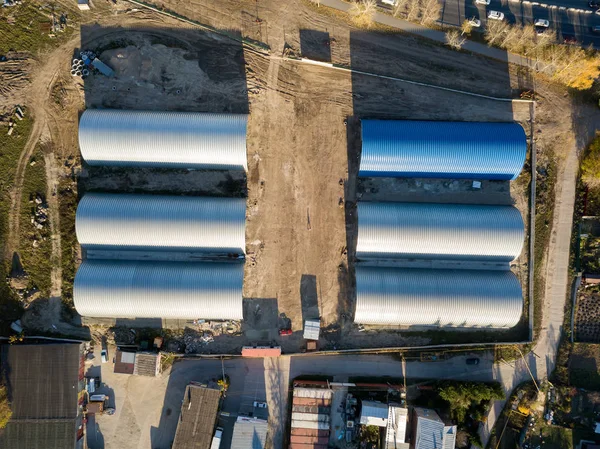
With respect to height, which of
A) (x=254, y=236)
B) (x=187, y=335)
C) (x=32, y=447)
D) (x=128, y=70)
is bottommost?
(x=32, y=447)

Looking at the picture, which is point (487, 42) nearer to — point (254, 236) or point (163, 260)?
point (254, 236)

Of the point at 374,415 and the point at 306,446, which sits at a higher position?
the point at 374,415

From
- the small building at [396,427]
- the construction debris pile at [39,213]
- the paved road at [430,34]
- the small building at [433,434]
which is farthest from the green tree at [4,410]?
the paved road at [430,34]

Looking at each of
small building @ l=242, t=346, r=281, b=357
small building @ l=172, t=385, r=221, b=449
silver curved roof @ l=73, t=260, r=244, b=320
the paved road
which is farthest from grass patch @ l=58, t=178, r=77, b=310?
the paved road

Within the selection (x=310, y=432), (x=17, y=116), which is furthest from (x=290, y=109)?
(x=310, y=432)

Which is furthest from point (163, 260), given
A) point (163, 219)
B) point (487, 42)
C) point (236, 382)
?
point (487, 42)

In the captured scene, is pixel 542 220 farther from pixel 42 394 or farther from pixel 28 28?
pixel 28 28

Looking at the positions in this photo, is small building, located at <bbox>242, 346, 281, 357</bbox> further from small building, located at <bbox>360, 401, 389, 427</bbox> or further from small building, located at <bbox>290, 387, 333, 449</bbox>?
small building, located at <bbox>360, 401, 389, 427</bbox>
